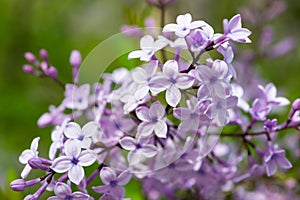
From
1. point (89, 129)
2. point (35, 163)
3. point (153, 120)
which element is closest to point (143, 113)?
point (153, 120)

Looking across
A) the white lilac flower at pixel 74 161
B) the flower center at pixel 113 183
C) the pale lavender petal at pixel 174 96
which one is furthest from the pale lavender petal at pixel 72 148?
the pale lavender petal at pixel 174 96

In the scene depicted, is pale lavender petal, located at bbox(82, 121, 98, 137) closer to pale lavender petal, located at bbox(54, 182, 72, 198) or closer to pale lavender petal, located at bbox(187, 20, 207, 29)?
pale lavender petal, located at bbox(54, 182, 72, 198)

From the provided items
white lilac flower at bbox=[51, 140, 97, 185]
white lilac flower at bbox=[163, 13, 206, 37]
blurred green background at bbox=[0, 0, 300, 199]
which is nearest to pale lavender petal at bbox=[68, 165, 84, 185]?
white lilac flower at bbox=[51, 140, 97, 185]

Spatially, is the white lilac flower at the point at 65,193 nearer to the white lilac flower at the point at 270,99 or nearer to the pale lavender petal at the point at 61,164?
the pale lavender petal at the point at 61,164

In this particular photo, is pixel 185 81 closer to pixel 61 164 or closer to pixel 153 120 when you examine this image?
pixel 153 120

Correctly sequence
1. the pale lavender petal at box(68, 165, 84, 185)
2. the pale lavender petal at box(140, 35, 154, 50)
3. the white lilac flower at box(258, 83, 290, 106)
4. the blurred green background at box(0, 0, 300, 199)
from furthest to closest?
the blurred green background at box(0, 0, 300, 199), the white lilac flower at box(258, 83, 290, 106), the pale lavender petal at box(140, 35, 154, 50), the pale lavender petal at box(68, 165, 84, 185)

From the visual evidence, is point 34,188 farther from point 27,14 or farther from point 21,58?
point 27,14
